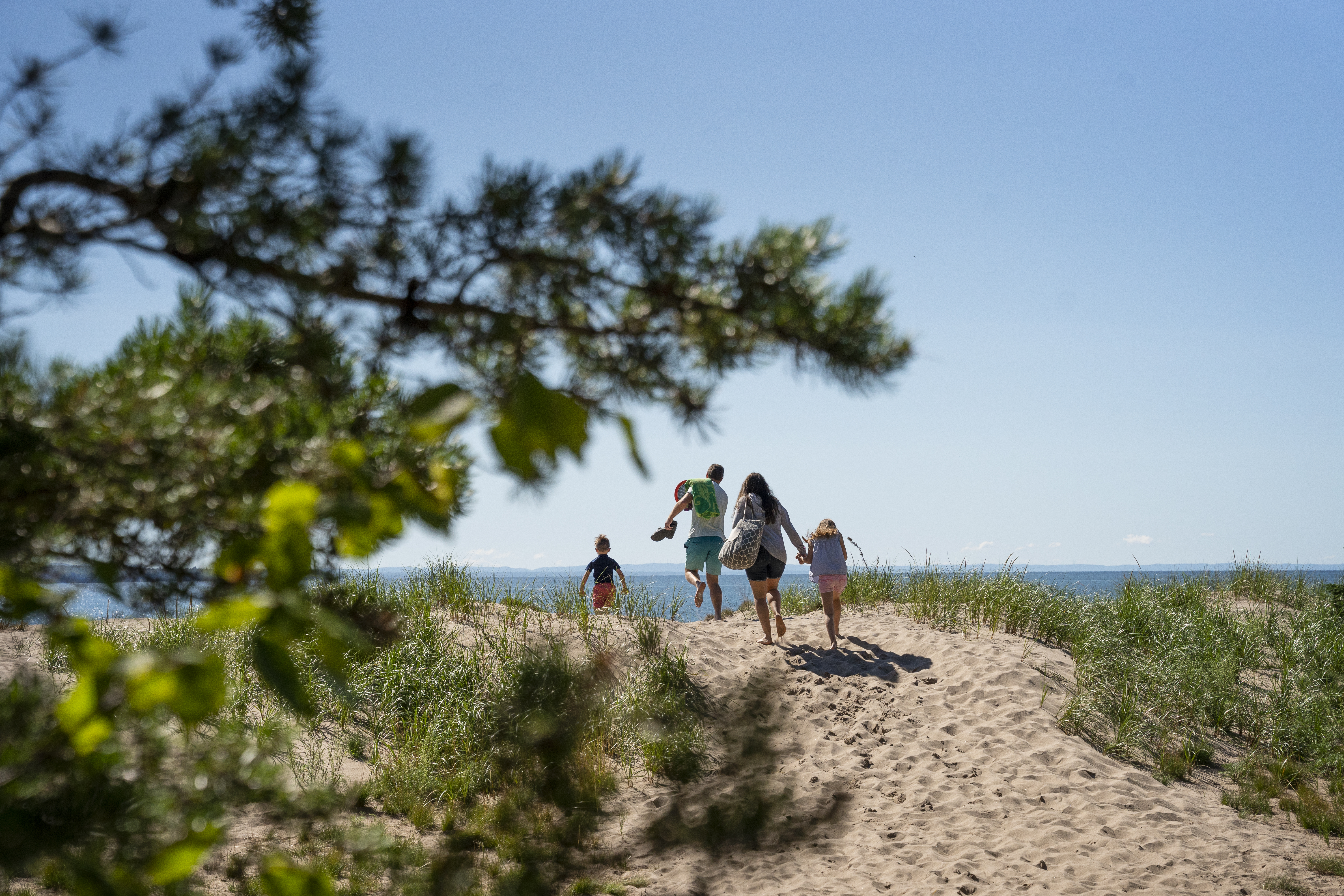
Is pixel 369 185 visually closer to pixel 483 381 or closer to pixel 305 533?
pixel 483 381

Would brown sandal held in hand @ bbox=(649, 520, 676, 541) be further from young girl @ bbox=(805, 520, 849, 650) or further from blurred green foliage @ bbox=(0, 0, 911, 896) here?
blurred green foliage @ bbox=(0, 0, 911, 896)

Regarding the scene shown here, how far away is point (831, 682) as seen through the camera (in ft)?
26.7

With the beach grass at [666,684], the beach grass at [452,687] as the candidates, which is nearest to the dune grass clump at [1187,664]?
the beach grass at [666,684]

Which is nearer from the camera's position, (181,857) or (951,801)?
(181,857)

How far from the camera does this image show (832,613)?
29.2ft

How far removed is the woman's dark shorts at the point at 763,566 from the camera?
8.59m

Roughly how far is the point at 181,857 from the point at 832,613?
858 cm

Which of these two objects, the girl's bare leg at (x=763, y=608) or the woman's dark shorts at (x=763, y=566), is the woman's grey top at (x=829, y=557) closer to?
the woman's dark shorts at (x=763, y=566)

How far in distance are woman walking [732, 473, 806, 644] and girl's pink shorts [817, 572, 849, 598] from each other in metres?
0.36

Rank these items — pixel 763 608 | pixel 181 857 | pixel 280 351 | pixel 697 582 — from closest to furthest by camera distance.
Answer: pixel 181 857, pixel 280 351, pixel 763 608, pixel 697 582

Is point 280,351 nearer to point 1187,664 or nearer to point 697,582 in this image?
point 697,582

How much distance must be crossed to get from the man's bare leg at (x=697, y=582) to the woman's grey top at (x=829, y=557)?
1.78 metres

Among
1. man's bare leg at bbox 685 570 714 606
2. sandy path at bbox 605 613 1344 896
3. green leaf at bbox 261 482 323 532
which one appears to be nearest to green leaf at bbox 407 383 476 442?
green leaf at bbox 261 482 323 532

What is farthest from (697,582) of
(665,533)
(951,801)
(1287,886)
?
(1287,886)
